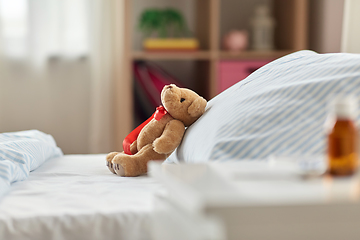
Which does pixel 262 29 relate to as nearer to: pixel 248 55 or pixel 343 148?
pixel 248 55

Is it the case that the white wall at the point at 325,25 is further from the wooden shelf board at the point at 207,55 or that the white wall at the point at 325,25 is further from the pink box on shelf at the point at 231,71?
the pink box on shelf at the point at 231,71

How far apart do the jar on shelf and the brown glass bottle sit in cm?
198

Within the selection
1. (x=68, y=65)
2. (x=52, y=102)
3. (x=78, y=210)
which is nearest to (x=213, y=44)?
(x=68, y=65)

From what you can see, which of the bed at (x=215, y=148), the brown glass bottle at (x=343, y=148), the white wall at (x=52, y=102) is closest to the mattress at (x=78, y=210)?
the bed at (x=215, y=148)

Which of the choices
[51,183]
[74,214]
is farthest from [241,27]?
[74,214]

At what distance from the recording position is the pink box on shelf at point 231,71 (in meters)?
2.22

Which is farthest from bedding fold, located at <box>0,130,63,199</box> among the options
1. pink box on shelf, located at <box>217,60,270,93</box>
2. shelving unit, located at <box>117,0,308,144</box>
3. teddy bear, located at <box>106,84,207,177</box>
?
Answer: pink box on shelf, located at <box>217,60,270,93</box>

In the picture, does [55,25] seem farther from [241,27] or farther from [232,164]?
[232,164]

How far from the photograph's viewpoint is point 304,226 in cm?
45

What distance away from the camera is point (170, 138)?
0.91 metres

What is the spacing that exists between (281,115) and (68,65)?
6.46 ft

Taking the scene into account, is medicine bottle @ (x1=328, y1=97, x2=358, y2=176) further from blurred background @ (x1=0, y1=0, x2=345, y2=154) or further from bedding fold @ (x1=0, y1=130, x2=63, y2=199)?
blurred background @ (x1=0, y1=0, x2=345, y2=154)

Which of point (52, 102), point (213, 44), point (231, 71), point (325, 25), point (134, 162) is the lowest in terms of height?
point (52, 102)

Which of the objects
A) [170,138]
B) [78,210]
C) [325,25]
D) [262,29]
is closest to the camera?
[78,210]
